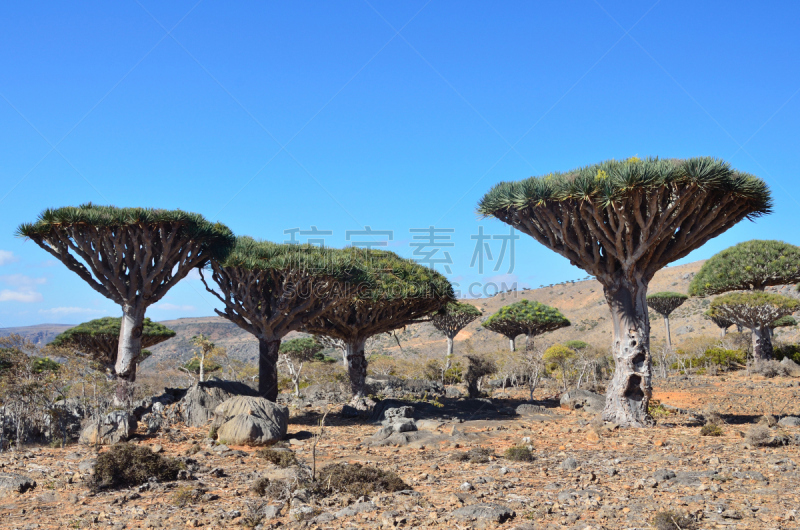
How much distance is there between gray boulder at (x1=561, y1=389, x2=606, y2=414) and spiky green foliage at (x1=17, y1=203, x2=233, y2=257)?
1014 cm

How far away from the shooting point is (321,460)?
8.38 metres

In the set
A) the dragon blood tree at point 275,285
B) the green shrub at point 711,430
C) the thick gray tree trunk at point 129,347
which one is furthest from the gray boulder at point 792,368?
the thick gray tree trunk at point 129,347

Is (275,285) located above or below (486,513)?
above

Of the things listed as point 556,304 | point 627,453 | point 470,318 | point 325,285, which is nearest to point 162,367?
point 325,285

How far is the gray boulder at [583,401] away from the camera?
1375 cm

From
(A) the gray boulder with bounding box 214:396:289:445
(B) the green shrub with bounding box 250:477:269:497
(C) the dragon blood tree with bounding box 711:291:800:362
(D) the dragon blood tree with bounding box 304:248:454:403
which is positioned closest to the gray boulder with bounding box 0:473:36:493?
(B) the green shrub with bounding box 250:477:269:497

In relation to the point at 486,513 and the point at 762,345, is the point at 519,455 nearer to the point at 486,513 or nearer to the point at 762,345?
the point at 486,513

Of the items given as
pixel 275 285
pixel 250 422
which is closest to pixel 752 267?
pixel 275 285

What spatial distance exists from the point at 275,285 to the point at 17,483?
7.13 metres

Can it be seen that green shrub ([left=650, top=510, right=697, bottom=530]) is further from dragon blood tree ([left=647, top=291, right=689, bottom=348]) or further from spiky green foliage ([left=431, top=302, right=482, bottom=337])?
dragon blood tree ([left=647, top=291, right=689, bottom=348])

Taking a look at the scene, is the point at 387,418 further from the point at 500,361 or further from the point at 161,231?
the point at 500,361

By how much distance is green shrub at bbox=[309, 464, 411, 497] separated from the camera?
6.23 meters

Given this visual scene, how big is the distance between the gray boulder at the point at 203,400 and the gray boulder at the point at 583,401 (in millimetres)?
8847

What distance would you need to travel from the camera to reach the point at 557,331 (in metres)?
54.2
